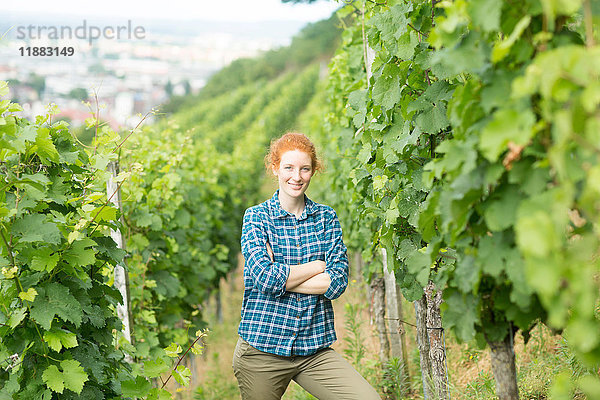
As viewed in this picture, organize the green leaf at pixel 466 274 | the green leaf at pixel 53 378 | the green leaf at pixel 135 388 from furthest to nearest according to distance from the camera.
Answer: the green leaf at pixel 135 388, the green leaf at pixel 53 378, the green leaf at pixel 466 274

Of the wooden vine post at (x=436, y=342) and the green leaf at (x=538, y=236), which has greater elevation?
the green leaf at (x=538, y=236)

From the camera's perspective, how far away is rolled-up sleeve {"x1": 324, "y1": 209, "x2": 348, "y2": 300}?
286 centimetres

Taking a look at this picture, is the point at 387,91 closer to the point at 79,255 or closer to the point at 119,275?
the point at 79,255

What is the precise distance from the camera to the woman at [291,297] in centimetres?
281

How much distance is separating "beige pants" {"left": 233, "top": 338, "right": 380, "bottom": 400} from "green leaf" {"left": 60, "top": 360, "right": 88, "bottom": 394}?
2.70 feet

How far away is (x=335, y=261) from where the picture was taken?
295cm

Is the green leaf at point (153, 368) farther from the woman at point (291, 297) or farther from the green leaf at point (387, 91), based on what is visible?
the green leaf at point (387, 91)

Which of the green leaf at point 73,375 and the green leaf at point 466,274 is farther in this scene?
the green leaf at point 73,375

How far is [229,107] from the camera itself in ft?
115

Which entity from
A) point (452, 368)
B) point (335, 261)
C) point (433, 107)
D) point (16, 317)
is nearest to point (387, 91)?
point (433, 107)

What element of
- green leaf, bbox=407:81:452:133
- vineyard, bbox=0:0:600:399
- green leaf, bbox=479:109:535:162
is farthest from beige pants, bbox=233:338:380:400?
green leaf, bbox=479:109:535:162

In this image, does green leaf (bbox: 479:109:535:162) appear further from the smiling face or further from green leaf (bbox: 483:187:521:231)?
the smiling face

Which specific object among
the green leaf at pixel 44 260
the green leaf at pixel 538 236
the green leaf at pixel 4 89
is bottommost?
the green leaf at pixel 538 236

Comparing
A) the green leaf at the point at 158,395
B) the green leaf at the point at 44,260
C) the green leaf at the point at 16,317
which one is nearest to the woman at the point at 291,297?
the green leaf at the point at 158,395
